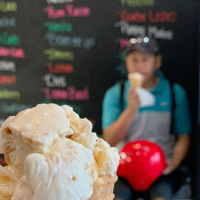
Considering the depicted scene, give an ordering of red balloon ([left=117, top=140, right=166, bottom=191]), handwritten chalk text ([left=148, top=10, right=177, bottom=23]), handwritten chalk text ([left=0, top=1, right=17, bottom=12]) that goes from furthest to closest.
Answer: handwritten chalk text ([left=0, top=1, right=17, bottom=12]), handwritten chalk text ([left=148, top=10, right=177, bottom=23]), red balloon ([left=117, top=140, right=166, bottom=191])

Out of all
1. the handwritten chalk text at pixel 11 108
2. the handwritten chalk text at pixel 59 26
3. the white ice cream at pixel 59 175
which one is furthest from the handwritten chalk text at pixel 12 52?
the white ice cream at pixel 59 175

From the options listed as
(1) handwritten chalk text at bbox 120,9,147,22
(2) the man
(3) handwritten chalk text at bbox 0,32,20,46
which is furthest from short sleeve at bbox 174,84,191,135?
(3) handwritten chalk text at bbox 0,32,20,46

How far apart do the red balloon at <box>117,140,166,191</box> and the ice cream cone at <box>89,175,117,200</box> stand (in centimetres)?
84

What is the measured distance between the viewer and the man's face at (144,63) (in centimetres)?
157

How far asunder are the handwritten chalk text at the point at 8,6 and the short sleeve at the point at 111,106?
36.4 inches

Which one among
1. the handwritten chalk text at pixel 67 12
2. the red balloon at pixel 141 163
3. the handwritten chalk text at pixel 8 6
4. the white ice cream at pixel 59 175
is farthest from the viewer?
the handwritten chalk text at pixel 8 6

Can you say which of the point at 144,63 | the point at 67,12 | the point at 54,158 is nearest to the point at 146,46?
the point at 144,63

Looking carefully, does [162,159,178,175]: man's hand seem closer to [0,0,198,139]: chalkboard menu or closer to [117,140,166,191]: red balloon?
[117,140,166,191]: red balloon

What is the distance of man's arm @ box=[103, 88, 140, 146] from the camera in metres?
1.58

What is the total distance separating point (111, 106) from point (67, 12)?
72 centimetres

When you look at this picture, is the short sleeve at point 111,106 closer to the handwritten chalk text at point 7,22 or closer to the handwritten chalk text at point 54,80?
the handwritten chalk text at point 54,80

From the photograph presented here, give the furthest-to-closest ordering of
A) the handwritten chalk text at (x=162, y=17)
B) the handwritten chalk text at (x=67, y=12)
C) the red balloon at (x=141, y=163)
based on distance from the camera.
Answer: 1. the handwritten chalk text at (x=67, y=12)
2. the handwritten chalk text at (x=162, y=17)
3. the red balloon at (x=141, y=163)

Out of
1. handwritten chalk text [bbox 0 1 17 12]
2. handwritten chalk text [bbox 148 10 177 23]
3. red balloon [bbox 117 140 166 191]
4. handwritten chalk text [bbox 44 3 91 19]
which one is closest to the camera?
red balloon [bbox 117 140 166 191]

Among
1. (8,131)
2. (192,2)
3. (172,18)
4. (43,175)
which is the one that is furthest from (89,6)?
(43,175)
